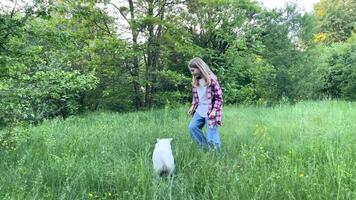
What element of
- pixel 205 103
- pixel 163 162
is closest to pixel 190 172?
pixel 163 162

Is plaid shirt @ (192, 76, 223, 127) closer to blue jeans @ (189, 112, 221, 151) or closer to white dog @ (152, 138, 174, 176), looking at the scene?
blue jeans @ (189, 112, 221, 151)

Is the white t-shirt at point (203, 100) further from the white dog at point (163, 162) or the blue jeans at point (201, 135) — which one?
the white dog at point (163, 162)

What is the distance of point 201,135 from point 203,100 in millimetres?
558

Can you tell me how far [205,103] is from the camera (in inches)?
258

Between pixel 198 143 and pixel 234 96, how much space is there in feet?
34.0

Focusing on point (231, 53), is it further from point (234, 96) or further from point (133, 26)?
point (133, 26)

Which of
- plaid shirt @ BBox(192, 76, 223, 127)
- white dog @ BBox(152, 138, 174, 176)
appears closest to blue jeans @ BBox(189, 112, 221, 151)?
plaid shirt @ BBox(192, 76, 223, 127)

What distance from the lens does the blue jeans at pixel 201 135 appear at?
6.17 metres

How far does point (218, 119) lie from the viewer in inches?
250

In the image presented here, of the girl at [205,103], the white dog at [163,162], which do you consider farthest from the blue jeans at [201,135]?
the white dog at [163,162]

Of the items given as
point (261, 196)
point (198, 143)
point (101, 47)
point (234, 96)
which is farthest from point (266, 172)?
point (234, 96)

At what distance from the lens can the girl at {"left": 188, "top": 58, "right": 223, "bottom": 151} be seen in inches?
248

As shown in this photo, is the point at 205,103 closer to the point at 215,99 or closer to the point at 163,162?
the point at 215,99

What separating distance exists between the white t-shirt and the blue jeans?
0.27 ft
